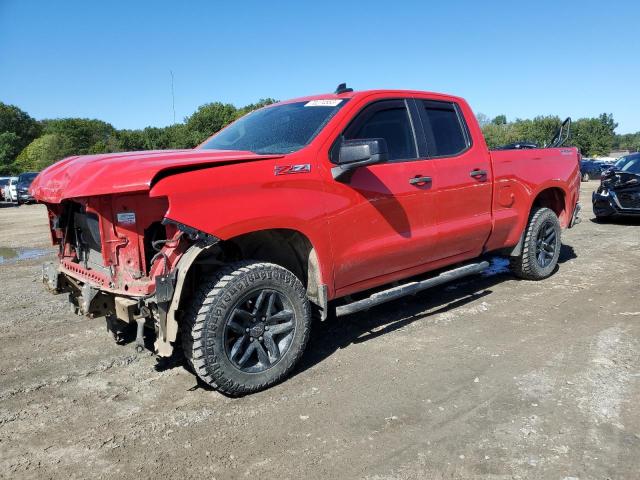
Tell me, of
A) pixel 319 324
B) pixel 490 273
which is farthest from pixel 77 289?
pixel 490 273

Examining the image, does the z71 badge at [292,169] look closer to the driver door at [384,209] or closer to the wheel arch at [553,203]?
the driver door at [384,209]

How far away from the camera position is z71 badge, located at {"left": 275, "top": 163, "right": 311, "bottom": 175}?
11.5ft

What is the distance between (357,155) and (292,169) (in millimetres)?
477

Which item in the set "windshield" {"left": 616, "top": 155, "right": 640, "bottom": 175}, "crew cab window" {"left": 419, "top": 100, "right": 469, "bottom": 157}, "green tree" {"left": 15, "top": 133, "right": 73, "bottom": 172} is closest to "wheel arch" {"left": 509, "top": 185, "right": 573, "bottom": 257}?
"crew cab window" {"left": 419, "top": 100, "right": 469, "bottom": 157}

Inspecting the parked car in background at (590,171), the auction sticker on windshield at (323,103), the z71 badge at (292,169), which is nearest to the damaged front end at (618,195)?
the auction sticker on windshield at (323,103)

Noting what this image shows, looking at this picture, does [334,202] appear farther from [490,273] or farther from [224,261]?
[490,273]

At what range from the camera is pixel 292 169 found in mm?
3553

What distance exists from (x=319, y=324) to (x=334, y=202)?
1.55m

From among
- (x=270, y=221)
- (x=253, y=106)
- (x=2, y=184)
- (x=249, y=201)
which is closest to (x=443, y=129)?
(x=270, y=221)

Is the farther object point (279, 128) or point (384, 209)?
point (279, 128)

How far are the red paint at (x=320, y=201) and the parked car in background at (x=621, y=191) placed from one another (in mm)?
6810

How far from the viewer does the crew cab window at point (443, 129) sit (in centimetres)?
460

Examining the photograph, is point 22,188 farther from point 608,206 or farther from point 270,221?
point 270,221

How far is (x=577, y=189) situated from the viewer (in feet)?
21.4
